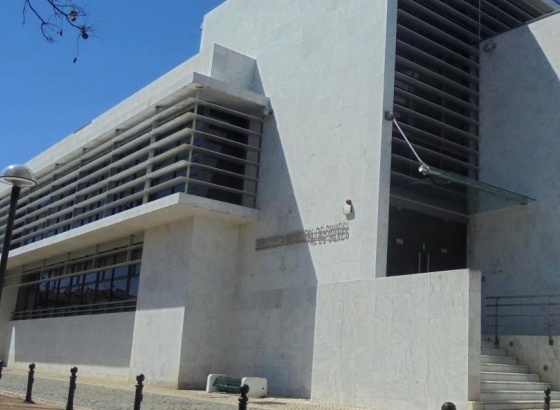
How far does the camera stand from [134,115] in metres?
21.7

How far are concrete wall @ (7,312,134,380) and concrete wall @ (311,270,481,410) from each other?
28.7 feet

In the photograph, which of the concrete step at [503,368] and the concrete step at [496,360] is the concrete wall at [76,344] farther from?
the concrete step at [503,368]

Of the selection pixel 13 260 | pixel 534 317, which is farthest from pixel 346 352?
pixel 13 260

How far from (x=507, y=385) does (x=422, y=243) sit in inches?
220

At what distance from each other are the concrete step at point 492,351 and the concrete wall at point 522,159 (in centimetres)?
245

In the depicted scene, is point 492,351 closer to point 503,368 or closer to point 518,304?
point 503,368

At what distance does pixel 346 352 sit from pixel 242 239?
614 cm

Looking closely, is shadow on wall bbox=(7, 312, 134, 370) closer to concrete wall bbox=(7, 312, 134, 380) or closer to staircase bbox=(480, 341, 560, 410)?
concrete wall bbox=(7, 312, 134, 380)

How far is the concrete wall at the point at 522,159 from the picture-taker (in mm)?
16719

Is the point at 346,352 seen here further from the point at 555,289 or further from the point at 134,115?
the point at 134,115

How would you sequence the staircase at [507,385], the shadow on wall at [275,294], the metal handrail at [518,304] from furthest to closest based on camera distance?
the shadow on wall at [275,294] → the metal handrail at [518,304] → the staircase at [507,385]

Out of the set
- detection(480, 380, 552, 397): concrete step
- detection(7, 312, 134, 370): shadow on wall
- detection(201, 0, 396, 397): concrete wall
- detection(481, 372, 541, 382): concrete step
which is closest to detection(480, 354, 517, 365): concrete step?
detection(481, 372, 541, 382): concrete step

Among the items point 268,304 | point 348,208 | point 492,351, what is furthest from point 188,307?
point 492,351

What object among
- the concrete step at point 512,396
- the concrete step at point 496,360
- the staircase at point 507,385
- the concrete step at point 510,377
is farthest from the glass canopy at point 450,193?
the concrete step at point 512,396
